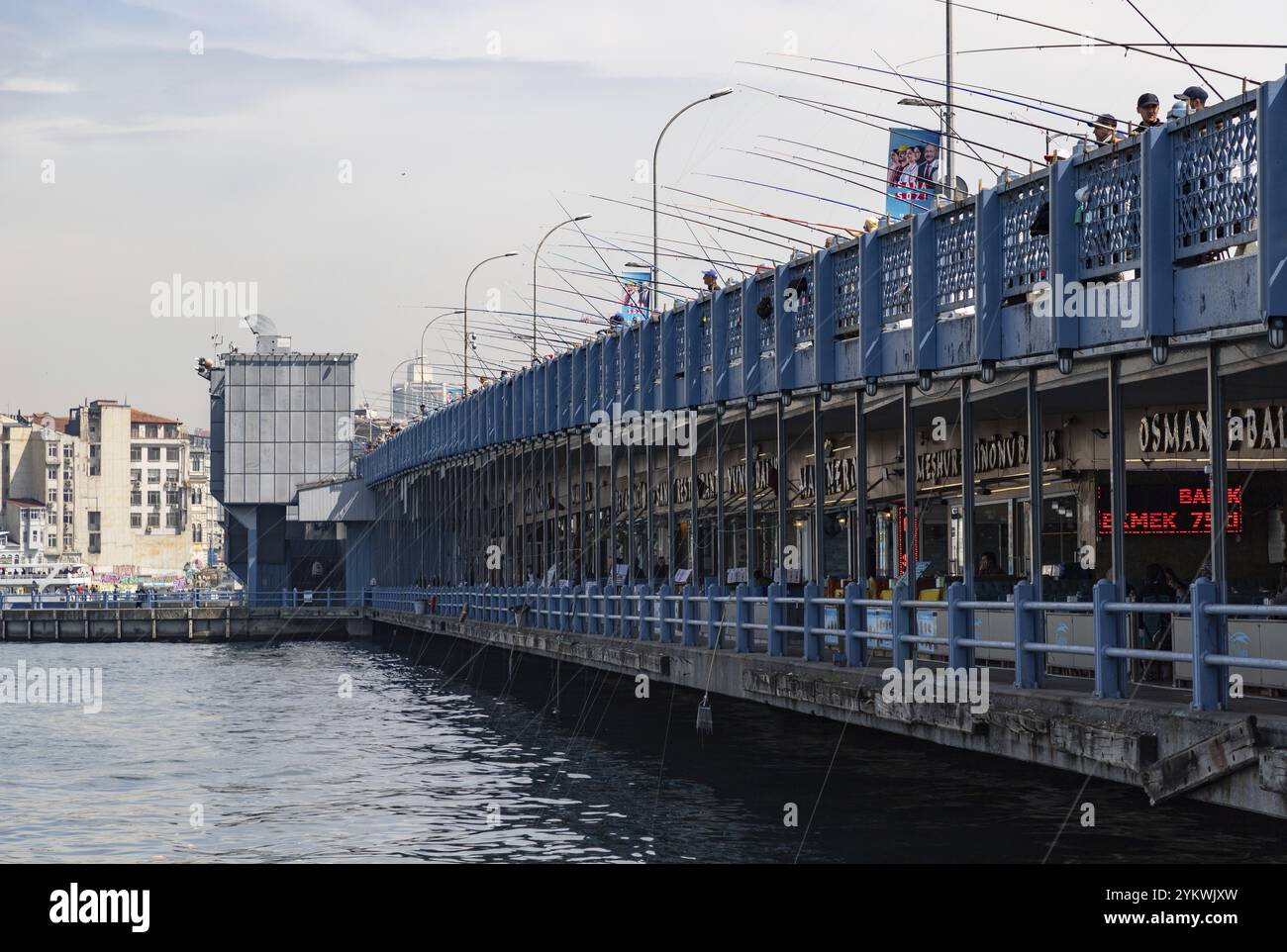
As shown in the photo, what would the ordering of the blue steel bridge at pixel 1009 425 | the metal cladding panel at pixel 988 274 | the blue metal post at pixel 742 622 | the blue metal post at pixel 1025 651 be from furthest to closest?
the blue metal post at pixel 742 622 → the metal cladding panel at pixel 988 274 → the blue metal post at pixel 1025 651 → the blue steel bridge at pixel 1009 425

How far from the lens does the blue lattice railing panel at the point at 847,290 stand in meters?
28.6

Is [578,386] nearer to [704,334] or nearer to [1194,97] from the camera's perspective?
[704,334]

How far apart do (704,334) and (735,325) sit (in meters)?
2.06

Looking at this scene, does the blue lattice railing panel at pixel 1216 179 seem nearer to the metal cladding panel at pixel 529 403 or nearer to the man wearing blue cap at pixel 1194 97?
the man wearing blue cap at pixel 1194 97

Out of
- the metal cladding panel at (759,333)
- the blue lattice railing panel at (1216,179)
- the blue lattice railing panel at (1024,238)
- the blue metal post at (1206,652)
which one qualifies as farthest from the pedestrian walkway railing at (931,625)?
the blue lattice railing panel at (1024,238)

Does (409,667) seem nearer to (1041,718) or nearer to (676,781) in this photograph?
(676,781)

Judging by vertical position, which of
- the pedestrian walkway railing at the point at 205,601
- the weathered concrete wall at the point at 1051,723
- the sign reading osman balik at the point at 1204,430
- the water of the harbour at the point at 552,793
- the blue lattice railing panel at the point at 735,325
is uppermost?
the blue lattice railing panel at the point at 735,325

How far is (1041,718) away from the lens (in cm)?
1983

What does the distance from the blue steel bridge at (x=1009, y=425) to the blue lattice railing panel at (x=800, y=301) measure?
0.20 ft

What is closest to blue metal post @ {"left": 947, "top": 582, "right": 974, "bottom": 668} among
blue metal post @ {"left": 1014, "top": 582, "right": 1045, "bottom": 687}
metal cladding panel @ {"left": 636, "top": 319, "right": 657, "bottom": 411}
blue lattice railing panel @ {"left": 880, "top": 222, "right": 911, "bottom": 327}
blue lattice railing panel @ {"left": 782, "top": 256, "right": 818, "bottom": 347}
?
blue metal post @ {"left": 1014, "top": 582, "right": 1045, "bottom": 687}

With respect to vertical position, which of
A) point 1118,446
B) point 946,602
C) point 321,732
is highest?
point 1118,446

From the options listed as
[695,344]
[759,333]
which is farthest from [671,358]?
[759,333]
